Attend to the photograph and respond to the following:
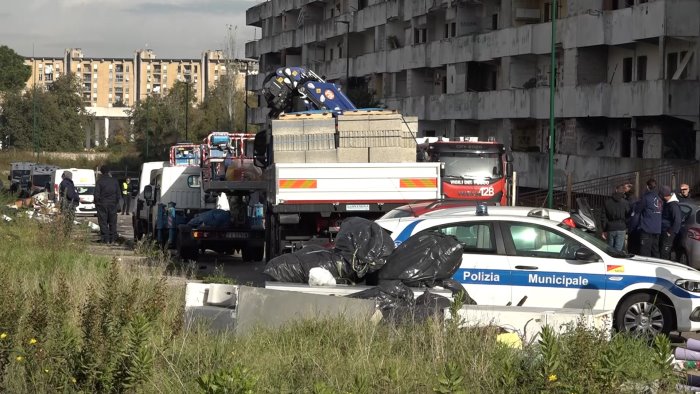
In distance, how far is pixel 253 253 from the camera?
84.3ft

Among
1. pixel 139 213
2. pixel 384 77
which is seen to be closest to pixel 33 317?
pixel 139 213

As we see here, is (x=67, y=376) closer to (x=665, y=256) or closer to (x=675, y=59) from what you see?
(x=665, y=256)

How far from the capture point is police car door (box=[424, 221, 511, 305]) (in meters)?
13.7

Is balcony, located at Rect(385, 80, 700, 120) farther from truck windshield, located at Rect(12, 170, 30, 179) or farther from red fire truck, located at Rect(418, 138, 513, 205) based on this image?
truck windshield, located at Rect(12, 170, 30, 179)

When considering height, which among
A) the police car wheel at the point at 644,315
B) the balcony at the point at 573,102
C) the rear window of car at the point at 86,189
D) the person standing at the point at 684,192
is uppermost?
the balcony at the point at 573,102

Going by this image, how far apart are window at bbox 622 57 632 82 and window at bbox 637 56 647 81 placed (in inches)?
28.9

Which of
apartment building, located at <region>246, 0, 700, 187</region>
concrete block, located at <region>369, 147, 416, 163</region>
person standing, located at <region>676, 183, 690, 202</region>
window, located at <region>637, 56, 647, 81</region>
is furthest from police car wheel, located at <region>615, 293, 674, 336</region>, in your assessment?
window, located at <region>637, 56, 647, 81</region>

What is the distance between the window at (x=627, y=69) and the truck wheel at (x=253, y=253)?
23.0 m

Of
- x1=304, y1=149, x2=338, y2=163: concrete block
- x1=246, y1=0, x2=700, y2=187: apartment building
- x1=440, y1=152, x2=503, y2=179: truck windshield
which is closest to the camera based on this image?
x1=304, y1=149, x2=338, y2=163: concrete block

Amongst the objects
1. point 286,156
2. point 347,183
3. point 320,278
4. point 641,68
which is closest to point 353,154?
point 286,156

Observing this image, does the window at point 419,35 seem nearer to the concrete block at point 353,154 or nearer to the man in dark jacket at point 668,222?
the concrete block at point 353,154

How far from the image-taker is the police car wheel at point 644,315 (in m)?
13.7

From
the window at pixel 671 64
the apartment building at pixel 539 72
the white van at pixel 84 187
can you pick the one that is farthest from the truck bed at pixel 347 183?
the white van at pixel 84 187

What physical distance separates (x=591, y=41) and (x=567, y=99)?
9.47 ft
